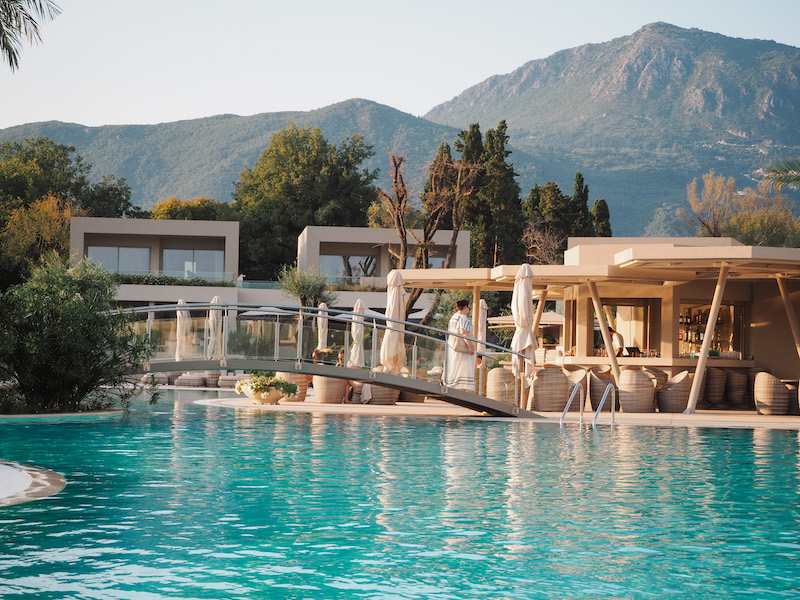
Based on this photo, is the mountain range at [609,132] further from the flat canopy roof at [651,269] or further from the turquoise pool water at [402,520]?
the turquoise pool water at [402,520]

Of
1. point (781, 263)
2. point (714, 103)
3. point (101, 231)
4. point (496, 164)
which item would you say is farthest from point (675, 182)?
point (781, 263)

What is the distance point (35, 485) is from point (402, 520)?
12.0 feet

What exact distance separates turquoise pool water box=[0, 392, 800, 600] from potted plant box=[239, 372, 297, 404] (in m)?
7.68

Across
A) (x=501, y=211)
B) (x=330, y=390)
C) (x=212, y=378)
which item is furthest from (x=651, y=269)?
(x=501, y=211)

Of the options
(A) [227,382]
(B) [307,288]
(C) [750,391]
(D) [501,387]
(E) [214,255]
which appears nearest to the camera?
(D) [501,387]

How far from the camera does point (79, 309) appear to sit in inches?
712

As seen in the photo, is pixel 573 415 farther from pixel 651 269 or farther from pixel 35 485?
pixel 35 485

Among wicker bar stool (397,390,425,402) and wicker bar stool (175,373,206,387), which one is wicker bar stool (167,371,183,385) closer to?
wicker bar stool (175,373,206,387)

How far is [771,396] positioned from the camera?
20.3 metres

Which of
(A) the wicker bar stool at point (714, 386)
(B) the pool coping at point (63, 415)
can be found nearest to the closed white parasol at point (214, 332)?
(B) the pool coping at point (63, 415)

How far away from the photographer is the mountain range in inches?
5492

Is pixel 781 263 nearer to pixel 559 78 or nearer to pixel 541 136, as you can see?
pixel 541 136

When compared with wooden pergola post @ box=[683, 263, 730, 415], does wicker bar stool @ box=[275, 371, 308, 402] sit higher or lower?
lower

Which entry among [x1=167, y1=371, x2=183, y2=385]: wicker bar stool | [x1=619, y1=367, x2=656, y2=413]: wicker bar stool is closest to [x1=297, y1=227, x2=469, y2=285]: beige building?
[x1=167, y1=371, x2=183, y2=385]: wicker bar stool
